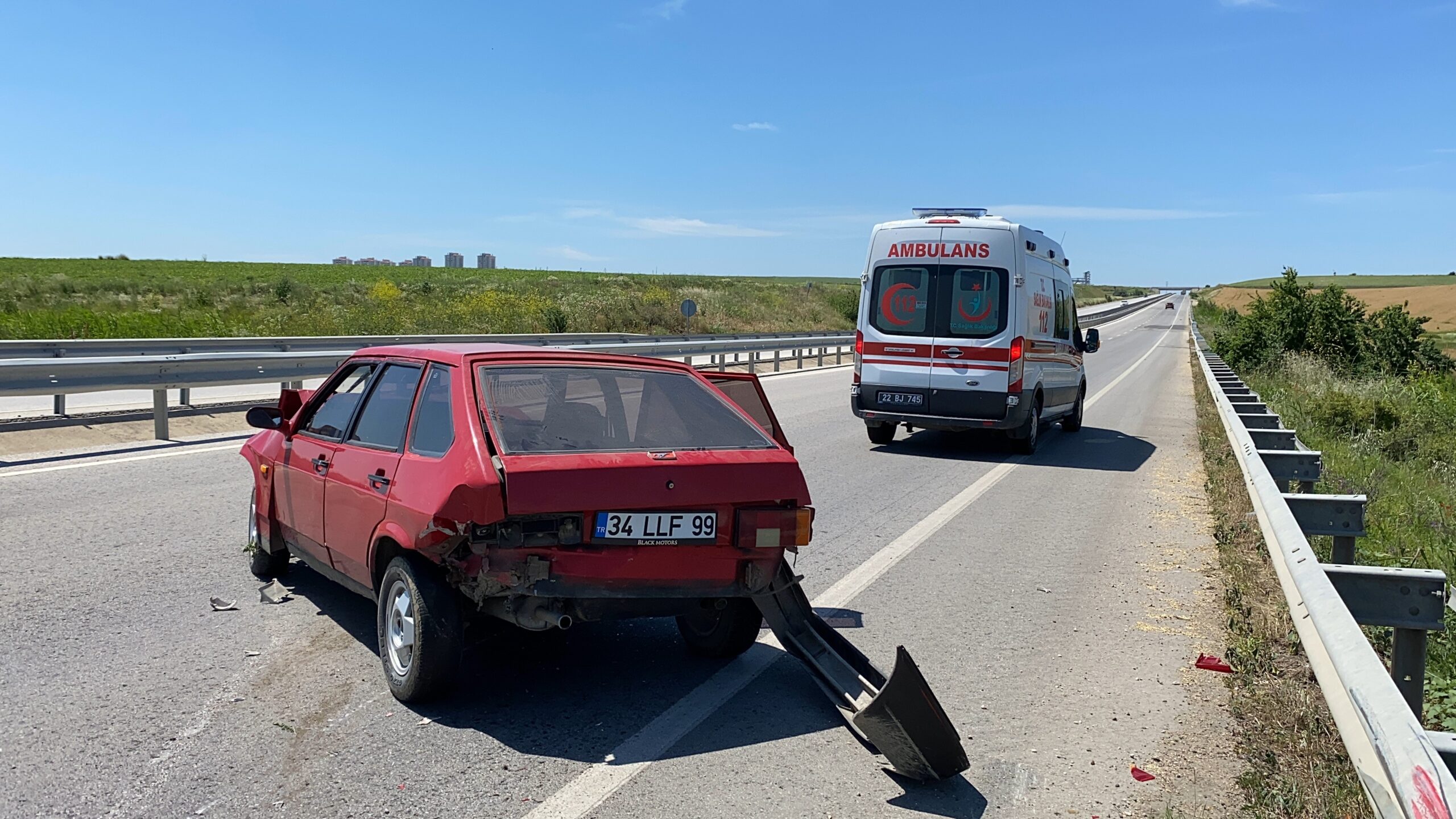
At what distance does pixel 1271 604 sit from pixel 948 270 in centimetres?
743

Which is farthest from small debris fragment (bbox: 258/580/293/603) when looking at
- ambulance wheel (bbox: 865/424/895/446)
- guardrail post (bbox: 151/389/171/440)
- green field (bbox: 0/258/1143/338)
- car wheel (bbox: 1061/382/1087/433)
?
green field (bbox: 0/258/1143/338)

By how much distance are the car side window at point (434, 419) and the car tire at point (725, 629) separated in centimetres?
137

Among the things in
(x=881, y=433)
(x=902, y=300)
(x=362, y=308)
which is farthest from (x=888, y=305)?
(x=362, y=308)

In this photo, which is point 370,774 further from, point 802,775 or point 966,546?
point 966,546

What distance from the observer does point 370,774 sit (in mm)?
3945

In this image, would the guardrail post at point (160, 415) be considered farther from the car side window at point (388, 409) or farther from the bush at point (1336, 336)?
the bush at point (1336, 336)

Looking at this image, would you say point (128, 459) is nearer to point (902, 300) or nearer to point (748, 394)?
point (748, 394)

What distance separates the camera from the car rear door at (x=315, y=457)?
5535 millimetres

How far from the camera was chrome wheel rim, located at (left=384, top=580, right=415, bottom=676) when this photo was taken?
460cm

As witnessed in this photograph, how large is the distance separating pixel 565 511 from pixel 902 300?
385 inches

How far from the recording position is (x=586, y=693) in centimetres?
488

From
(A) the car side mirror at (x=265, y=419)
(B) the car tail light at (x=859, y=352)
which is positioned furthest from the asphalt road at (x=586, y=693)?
(B) the car tail light at (x=859, y=352)

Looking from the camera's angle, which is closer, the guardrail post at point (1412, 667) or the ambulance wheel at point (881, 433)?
the guardrail post at point (1412, 667)

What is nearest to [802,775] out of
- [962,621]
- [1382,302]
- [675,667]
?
[675,667]
